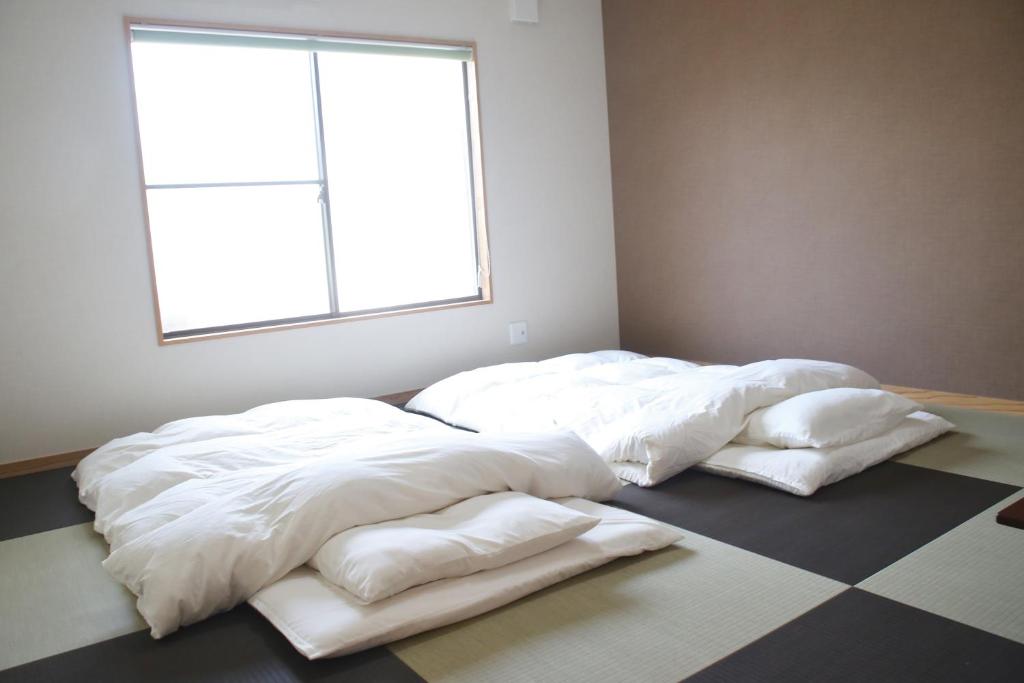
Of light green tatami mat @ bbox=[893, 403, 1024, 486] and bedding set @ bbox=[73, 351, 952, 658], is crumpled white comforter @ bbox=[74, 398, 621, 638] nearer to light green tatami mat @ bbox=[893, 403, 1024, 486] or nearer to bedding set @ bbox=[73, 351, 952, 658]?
bedding set @ bbox=[73, 351, 952, 658]

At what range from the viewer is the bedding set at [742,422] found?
2740mm

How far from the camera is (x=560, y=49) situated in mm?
4953

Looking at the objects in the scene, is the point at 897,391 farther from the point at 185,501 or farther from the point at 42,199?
the point at 42,199

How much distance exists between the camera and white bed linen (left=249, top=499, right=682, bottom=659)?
1.79m

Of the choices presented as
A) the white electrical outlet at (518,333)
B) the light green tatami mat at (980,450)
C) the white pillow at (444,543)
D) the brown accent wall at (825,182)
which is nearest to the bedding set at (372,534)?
the white pillow at (444,543)

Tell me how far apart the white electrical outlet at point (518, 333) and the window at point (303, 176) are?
10.8 inches

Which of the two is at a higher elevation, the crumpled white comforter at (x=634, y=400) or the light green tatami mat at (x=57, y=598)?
the crumpled white comforter at (x=634, y=400)

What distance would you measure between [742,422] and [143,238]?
271 centimetres

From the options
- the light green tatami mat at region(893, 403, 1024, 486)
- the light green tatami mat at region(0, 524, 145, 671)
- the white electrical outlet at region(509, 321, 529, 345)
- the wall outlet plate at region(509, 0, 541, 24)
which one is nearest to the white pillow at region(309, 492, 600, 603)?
the light green tatami mat at region(0, 524, 145, 671)

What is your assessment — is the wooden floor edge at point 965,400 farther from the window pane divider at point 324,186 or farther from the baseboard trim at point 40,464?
the baseboard trim at point 40,464

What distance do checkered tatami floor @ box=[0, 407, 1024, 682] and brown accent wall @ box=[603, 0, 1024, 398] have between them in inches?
50.3

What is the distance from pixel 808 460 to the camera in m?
2.65

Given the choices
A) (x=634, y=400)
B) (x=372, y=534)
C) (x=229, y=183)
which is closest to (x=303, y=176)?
(x=229, y=183)

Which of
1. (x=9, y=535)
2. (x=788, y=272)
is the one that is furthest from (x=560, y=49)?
(x=9, y=535)
